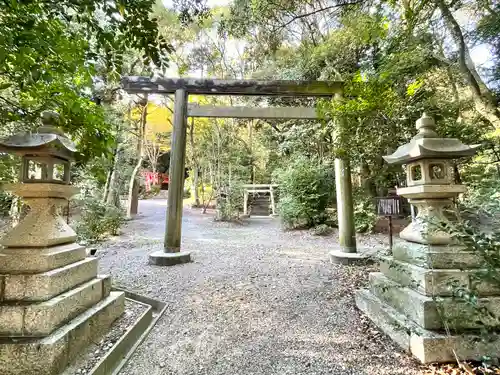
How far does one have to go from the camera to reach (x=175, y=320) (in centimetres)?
249

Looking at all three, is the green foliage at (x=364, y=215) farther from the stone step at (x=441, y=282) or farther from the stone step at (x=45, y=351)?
the stone step at (x=45, y=351)

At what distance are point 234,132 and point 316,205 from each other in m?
5.62

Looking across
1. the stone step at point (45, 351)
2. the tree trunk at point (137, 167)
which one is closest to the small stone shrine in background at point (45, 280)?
the stone step at point (45, 351)

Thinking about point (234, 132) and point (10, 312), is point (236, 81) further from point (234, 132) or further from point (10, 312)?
point (234, 132)

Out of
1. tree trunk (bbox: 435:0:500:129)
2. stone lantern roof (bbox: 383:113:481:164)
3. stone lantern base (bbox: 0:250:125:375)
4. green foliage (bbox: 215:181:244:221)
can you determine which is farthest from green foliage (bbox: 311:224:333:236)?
stone lantern base (bbox: 0:250:125:375)

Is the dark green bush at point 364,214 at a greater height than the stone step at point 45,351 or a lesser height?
greater

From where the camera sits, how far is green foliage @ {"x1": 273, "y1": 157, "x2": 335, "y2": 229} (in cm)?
758

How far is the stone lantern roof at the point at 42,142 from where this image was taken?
1815 millimetres

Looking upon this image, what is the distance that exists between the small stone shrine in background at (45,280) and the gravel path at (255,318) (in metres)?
Answer: 0.49

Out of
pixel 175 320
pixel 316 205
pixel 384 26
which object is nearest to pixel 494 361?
pixel 175 320

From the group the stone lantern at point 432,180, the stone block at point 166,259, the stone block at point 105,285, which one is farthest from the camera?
the stone block at point 166,259

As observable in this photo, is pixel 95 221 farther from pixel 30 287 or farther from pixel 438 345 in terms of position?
pixel 438 345

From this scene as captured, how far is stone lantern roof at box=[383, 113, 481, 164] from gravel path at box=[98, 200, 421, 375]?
4.78 ft

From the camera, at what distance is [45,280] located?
1.66 metres
